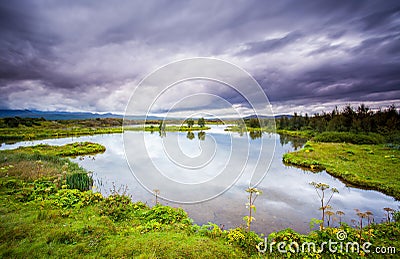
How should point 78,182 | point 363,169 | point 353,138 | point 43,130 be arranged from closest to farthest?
point 78,182 < point 363,169 < point 353,138 < point 43,130

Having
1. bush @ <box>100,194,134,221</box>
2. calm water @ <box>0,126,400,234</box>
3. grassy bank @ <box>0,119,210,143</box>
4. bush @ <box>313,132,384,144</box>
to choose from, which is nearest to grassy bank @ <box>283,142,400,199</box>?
calm water @ <box>0,126,400,234</box>

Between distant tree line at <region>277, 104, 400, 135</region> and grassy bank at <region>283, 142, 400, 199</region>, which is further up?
distant tree line at <region>277, 104, 400, 135</region>

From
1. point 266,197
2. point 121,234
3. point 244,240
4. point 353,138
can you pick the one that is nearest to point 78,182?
point 121,234

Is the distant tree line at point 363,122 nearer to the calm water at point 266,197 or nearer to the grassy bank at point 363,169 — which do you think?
the grassy bank at point 363,169

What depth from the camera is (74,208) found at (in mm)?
6762

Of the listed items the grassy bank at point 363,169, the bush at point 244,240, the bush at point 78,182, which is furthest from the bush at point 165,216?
the grassy bank at point 363,169

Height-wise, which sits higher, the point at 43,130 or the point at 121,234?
the point at 43,130

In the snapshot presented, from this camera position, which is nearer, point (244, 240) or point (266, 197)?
point (244, 240)

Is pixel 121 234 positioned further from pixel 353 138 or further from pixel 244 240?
pixel 353 138

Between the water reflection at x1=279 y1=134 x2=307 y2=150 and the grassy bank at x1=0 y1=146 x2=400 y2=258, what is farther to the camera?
the water reflection at x1=279 y1=134 x2=307 y2=150

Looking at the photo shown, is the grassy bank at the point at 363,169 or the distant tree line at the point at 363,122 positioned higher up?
the distant tree line at the point at 363,122

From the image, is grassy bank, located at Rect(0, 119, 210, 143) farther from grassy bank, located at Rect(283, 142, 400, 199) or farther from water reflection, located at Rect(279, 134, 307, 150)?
water reflection, located at Rect(279, 134, 307, 150)

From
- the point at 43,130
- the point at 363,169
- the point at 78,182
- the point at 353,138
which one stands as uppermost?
the point at 43,130

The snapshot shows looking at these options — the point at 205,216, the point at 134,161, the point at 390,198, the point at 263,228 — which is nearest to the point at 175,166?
the point at 134,161
